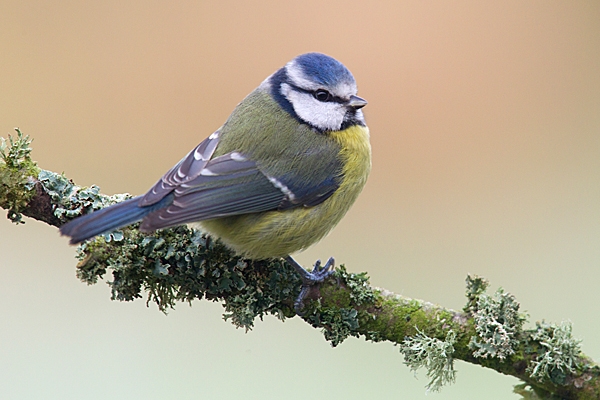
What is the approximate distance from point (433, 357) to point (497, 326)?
0.17 meters

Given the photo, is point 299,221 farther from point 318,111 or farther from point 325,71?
point 325,71

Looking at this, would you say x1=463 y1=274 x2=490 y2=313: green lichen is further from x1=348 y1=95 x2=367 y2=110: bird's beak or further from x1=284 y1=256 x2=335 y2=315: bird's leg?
x1=348 y1=95 x2=367 y2=110: bird's beak

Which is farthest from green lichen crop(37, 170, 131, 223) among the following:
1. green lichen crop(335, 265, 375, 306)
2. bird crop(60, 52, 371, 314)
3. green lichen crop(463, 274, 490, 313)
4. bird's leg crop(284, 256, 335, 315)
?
green lichen crop(463, 274, 490, 313)

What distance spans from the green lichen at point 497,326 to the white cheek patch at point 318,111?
722 mm

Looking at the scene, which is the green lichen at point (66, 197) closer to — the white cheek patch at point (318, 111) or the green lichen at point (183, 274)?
the green lichen at point (183, 274)

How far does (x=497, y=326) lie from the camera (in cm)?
161

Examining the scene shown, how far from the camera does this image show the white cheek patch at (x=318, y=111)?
205cm

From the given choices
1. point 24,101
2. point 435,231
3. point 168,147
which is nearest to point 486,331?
point 435,231

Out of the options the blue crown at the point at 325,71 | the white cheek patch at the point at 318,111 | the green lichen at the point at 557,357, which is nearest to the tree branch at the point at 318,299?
the green lichen at the point at 557,357

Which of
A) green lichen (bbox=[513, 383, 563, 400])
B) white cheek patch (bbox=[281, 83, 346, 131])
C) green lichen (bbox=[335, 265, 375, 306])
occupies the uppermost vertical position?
white cheek patch (bbox=[281, 83, 346, 131])

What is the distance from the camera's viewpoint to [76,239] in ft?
A: 4.95

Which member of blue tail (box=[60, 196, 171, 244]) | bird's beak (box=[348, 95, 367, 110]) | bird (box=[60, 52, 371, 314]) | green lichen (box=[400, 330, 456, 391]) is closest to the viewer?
blue tail (box=[60, 196, 171, 244])

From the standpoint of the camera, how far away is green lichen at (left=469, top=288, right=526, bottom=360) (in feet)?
5.24

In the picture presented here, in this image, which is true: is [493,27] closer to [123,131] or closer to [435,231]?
[435,231]
